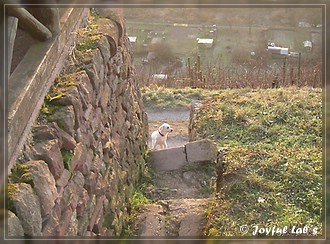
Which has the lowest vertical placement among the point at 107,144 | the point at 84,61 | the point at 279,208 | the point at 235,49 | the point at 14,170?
the point at 235,49

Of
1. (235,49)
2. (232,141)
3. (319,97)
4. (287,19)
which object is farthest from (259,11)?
(232,141)

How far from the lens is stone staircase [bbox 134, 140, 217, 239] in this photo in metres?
3.97

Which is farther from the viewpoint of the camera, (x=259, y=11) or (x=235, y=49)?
(x=259, y=11)

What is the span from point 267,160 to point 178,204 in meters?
0.88

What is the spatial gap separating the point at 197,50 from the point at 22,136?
15.1 meters

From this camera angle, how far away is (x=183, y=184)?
4988 mm

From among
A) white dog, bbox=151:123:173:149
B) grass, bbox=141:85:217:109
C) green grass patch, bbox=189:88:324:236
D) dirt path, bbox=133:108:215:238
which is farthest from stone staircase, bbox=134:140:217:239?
grass, bbox=141:85:217:109

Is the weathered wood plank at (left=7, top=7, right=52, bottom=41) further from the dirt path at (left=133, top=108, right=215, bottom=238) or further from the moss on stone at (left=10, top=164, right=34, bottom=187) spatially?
the dirt path at (left=133, top=108, right=215, bottom=238)

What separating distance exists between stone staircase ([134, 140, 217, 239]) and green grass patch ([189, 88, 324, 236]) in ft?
0.71

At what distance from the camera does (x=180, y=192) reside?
484 centimetres

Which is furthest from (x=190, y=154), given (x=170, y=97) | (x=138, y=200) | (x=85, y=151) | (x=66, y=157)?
(x=170, y=97)

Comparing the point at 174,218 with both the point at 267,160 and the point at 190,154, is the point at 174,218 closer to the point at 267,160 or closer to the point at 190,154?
the point at 267,160

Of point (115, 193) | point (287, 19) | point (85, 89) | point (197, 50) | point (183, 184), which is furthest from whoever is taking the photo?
point (287, 19)

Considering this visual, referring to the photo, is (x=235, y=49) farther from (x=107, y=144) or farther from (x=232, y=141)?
(x=107, y=144)
